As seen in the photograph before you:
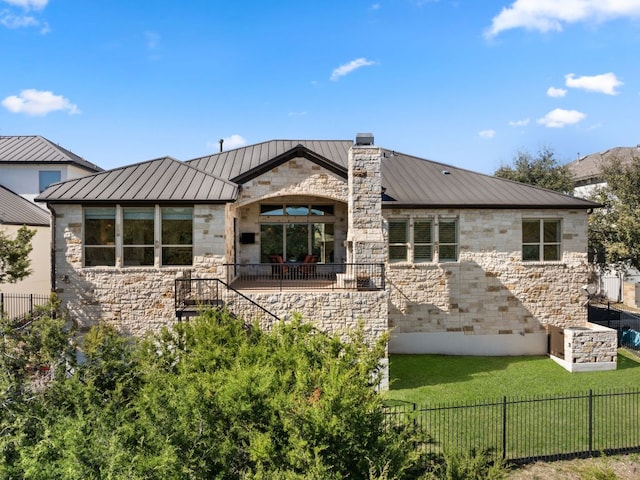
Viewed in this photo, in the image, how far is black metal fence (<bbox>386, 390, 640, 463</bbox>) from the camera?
356 inches

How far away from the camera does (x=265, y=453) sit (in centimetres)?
564

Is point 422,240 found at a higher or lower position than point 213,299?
higher

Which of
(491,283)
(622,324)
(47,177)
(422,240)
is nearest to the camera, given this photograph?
(491,283)

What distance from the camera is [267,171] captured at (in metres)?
16.0

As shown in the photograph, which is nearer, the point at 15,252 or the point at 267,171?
the point at 15,252

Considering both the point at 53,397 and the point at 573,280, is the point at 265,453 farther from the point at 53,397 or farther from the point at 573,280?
the point at 573,280

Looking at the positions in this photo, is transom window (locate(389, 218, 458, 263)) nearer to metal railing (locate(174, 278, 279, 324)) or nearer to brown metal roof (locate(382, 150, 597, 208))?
brown metal roof (locate(382, 150, 597, 208))

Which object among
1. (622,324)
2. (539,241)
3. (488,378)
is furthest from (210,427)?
(622,324)

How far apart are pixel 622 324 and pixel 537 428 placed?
10.7 m

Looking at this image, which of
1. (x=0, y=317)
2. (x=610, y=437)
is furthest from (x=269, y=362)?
(x=610, y=437)

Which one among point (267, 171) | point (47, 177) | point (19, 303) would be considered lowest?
point (19, 303)

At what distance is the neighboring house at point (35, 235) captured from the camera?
1922 cm

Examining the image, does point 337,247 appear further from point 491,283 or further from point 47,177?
point 47,177

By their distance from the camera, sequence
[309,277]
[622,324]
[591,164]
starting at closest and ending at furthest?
1. [309,277]
2. [622,324]
3. [591,164]
